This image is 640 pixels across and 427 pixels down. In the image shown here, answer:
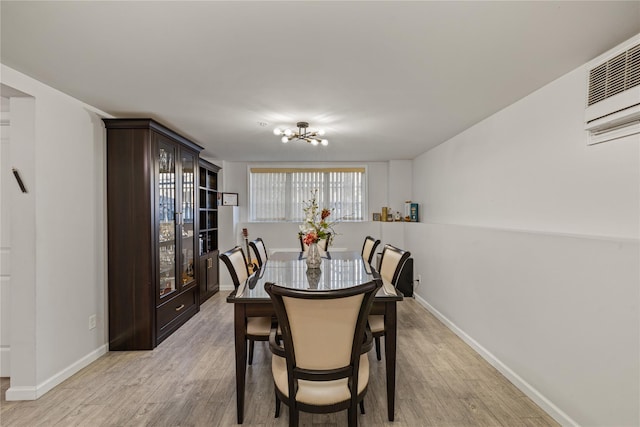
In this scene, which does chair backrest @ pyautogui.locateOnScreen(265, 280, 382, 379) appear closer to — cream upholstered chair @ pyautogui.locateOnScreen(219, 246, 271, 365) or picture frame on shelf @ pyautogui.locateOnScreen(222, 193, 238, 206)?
cream upholstered chair @ pyautogui.locateOnScreen(219, 246, 271, 365)

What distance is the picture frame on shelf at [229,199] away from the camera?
5461mm

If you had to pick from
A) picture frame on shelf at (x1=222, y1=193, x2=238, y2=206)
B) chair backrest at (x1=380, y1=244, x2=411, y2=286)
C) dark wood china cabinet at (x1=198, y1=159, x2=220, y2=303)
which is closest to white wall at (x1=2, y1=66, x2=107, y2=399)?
dark wood china cabinet at (x1=198, y1=159, x2=220, y2=303)

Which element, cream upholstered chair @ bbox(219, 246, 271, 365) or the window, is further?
the window

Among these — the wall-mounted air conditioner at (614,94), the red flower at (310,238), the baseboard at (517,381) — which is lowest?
the baseboard at (517,381)

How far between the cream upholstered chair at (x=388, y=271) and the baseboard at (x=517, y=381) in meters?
0.98

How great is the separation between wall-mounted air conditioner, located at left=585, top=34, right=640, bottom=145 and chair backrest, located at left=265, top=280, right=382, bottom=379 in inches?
66.5

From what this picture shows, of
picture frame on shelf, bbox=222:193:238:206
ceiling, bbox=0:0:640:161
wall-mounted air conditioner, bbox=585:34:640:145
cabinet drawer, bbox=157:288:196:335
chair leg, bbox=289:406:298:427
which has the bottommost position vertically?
cabinet drawer, bbox=157:288:196:335

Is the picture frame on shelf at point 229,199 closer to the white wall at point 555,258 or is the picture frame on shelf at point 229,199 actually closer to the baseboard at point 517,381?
the white wall at point 555,258

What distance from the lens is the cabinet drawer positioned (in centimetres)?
323

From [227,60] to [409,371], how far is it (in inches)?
110

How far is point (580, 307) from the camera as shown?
6.03 feet

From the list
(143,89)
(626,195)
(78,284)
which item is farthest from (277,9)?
(78,284)

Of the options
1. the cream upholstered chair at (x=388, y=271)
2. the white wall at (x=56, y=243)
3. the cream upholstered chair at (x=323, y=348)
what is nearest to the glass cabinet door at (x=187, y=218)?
the white wall at (x=56, y=243)

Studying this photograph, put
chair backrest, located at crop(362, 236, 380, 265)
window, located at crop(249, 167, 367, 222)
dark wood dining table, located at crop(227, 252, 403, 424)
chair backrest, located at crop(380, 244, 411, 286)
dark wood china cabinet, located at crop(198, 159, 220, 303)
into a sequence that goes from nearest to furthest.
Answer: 1. dark wood dining table, located at crop(227, 252, 403, 424)
2. chair backrest, located at crop(380, 244, 411, 286)
3. chair backrest, located at crop(362, 236, 380, 265)
4. dark wood china cabinet, located at crop(198, 159, 220, 303)
5. window, located at crop(249, 167, 367, 222)
